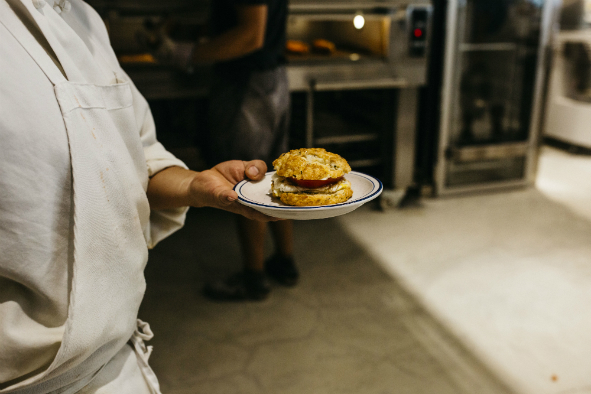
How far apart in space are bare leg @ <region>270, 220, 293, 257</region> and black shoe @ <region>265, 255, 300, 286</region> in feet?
0.09

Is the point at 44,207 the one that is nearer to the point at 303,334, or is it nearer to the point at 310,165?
the point at 310,165

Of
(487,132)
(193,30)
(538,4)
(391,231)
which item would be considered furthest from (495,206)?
(193,30)

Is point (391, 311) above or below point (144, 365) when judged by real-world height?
below

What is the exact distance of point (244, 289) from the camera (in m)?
2.12

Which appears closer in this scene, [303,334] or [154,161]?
[154,161]

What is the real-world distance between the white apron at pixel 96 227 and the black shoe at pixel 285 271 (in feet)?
4.79

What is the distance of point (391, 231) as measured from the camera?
9.09 feet

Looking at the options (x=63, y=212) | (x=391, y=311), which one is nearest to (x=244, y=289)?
(x=391, y=311)

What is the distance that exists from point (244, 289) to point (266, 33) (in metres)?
1.08

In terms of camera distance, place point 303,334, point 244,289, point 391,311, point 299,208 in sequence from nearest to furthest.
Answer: point 299,208, point 303,334, point 391,311, point 244,289

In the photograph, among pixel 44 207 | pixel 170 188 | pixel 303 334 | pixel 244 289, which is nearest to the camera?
pixel 44 207

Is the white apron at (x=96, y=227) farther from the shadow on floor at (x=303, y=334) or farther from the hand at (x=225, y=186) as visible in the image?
the shadow on floor at (x=303, y=334)

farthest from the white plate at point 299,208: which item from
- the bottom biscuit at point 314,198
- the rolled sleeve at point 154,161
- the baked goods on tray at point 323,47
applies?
the baked goods on tray at point 323,47

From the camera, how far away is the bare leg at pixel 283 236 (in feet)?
7.12
